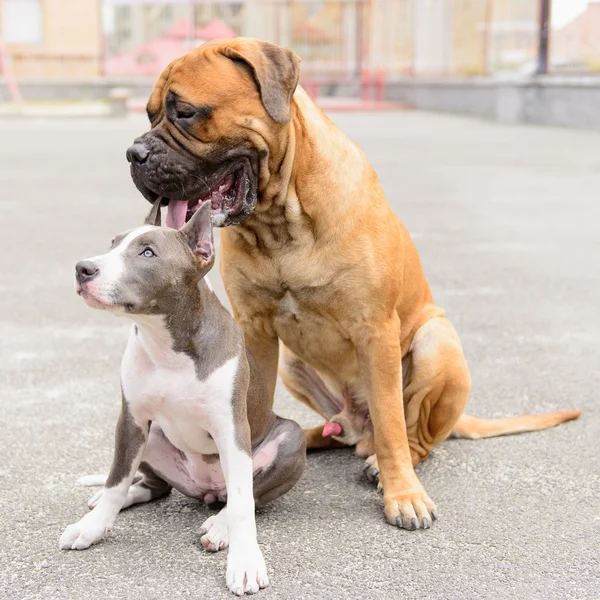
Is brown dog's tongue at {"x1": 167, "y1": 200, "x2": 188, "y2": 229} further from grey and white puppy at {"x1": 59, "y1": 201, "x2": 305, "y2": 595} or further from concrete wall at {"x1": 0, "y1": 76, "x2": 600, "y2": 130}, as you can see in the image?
concrete wall at {"x1": 0, "y1": 76, "x2": 600, "y2": 130}

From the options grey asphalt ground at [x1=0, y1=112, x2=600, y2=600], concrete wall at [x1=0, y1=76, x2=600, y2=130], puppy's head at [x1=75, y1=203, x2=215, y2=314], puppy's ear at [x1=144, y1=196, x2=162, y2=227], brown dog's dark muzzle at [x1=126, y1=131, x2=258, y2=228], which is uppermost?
brown dog's dark muzzle at [x1=126, y1=131, x2=258, y2=228]

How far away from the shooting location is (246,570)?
2.84 m

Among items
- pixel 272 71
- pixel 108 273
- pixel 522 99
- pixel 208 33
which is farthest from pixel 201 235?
pixel 208 33

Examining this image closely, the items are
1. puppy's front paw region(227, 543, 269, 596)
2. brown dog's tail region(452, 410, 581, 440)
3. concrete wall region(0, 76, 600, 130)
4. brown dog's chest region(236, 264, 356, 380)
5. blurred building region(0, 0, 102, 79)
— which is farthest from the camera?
blurred building region(0, 0, 102, 79)

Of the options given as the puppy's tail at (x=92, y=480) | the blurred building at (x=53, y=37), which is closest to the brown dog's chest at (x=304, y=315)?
the puppy's tail at (x=92, y=480)

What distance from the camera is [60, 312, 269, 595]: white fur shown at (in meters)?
2.90

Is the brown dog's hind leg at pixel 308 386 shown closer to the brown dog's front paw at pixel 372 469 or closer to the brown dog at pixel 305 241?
the brown dog at pixel 305 241

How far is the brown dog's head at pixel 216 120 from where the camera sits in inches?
130

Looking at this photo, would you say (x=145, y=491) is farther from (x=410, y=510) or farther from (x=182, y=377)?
(x=410, y=510)

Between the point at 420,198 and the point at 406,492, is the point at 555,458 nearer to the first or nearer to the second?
the point at 406,492

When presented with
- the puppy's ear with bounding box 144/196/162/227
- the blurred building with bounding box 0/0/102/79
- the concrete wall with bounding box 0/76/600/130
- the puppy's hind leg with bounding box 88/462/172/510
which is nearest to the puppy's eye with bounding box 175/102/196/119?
the puppy's ear with bounding box 144/196/162/227

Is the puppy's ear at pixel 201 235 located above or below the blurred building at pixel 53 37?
below

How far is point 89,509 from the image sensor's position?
3.38 metres

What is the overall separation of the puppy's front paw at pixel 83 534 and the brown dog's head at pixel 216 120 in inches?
43.5
